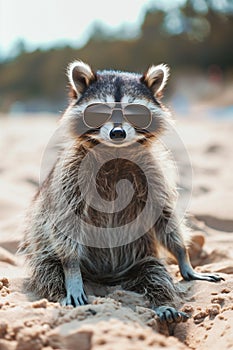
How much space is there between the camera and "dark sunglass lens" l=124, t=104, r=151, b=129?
3227mm

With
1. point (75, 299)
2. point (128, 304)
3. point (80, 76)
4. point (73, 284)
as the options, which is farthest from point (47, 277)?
point (80, 76)

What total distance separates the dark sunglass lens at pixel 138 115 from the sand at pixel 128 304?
3.19ft

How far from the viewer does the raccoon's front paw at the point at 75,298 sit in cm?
293

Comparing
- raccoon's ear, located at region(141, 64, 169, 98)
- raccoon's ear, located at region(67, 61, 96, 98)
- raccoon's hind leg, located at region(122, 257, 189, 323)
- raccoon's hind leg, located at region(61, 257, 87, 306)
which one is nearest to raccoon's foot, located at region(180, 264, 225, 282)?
raccoon's hind leg, located at region(122, 257, 189, 323)

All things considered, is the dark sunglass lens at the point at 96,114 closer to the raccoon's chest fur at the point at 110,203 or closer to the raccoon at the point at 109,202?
the raccoon at the point at 109,202

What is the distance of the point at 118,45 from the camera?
2747cm

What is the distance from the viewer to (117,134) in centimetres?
309

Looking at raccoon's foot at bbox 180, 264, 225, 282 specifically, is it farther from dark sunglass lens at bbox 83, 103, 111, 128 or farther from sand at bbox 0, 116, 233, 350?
dark sunglass lens at bbox 83, 103, 111, 128

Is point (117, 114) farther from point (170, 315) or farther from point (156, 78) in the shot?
point (170, 315)

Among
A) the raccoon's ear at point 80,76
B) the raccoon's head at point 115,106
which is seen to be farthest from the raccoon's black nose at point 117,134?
the raccoon's ear at point 80,76

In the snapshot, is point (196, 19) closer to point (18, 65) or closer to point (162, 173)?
point (18, 65)

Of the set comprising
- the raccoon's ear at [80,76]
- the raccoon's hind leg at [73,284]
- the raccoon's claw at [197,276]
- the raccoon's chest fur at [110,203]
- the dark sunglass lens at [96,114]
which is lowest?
the raccoon's claw at [197,276]

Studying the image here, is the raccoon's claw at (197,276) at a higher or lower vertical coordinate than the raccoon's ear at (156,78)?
lower

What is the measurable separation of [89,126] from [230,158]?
387 cm
